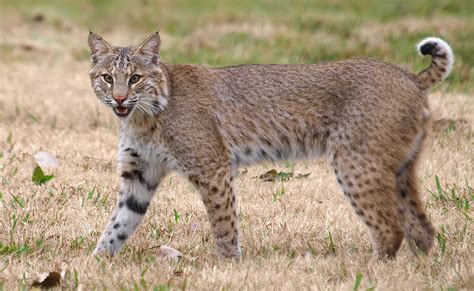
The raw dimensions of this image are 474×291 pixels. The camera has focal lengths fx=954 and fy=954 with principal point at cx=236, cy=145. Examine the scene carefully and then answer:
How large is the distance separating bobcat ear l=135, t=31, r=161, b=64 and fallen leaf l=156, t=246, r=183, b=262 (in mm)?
1134

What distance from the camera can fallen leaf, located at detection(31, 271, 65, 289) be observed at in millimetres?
4348

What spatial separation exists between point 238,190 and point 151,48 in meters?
1.52

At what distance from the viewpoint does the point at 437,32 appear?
12.5m

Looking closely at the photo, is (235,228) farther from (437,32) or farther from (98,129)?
(437,32)

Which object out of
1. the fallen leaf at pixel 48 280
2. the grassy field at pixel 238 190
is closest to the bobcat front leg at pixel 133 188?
the grassy field at pixel 238 190

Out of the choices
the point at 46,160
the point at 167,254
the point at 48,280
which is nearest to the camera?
the point at 48,280

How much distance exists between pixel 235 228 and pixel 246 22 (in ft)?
30.6

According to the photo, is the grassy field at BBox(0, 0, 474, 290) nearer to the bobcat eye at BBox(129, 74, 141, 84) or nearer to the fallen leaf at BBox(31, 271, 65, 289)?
the fallen leaf at BBox(31, 271, 65, 289)

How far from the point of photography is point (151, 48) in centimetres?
553

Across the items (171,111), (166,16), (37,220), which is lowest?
(166,16)

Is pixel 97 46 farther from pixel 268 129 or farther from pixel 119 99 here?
pixel 268 129

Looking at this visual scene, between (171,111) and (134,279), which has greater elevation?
(171,111)

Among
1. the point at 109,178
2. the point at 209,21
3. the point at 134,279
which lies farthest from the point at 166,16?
the point at 134,279

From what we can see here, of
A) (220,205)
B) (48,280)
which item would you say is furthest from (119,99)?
(48,280)
